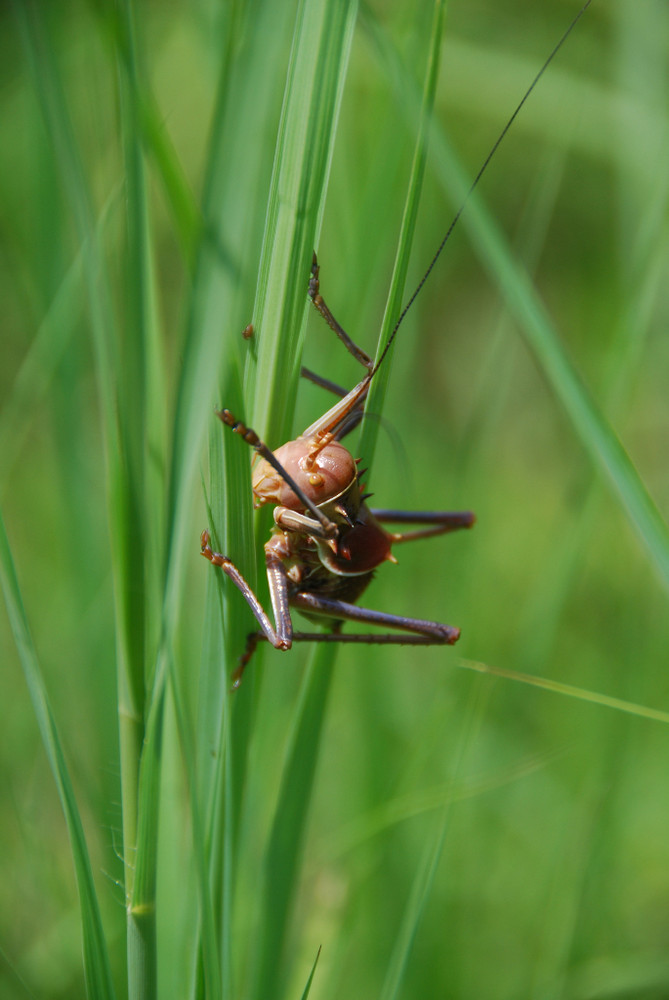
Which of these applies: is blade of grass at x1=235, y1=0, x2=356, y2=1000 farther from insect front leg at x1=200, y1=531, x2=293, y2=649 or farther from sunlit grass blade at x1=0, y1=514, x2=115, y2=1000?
sunlit grass blade at x1=0, y1=514, x2=115, y2=1000

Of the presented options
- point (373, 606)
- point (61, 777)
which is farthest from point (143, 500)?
point (373, 606)

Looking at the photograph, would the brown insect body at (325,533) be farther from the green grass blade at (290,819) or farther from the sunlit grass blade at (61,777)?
the sunlit grass blade at (61,777)

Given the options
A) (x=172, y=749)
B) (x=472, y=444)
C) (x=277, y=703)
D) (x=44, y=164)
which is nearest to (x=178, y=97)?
(x=44, y=164)

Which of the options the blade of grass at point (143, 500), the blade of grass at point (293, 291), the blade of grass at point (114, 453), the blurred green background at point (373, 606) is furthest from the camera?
the blurred green background at point (373, 606)

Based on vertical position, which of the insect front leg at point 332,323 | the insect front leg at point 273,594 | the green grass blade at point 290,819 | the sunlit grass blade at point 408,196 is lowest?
the green grass blade at point 290,819

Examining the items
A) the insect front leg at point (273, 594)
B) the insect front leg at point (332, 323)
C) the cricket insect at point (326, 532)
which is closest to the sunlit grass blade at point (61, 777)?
the insect front leg at point (273, 594)

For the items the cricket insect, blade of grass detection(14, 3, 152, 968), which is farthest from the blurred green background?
the cricket insect

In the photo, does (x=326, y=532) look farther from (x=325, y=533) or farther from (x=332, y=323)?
(x=332, y=323)
